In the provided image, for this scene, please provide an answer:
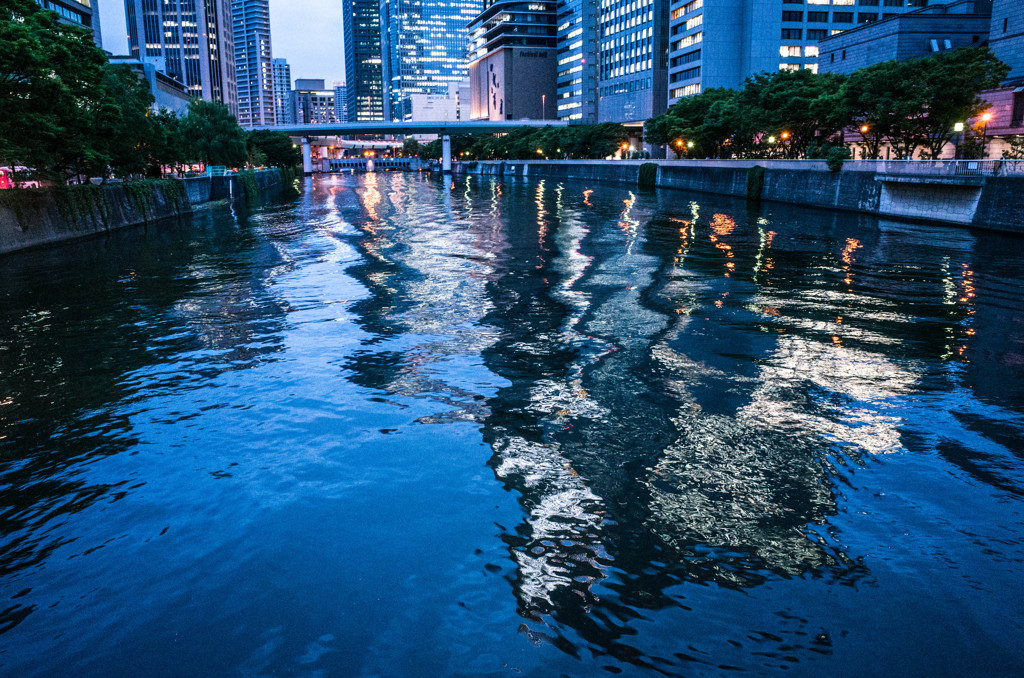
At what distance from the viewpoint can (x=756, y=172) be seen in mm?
73875

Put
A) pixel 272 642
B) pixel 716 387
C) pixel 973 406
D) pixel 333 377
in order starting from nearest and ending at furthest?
pixel 272 642
pixel 973 406
pixel 716 387
pixel 333 377

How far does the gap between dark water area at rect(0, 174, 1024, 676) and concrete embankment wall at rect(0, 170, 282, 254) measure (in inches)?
754

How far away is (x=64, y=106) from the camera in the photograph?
4278 centimetres

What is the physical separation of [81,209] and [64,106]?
879 centimetres

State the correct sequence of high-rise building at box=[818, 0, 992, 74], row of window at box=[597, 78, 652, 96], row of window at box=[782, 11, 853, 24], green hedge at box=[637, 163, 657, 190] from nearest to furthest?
1. high-rise building at box=[818, 0, 992, 74]
2. green hedge at box=[637, 163, 657, 190]
3. row of window at box=[782, 11, 853, 24]
4. row of window at box=[597, 78, 652, 96]

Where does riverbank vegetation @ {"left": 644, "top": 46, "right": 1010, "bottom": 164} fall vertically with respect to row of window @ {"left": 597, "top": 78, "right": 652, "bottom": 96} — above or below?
below

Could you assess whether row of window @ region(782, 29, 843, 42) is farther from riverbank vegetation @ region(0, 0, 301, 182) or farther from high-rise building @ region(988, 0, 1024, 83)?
riverbank vegetation @ region(0, 0, 301, 182)

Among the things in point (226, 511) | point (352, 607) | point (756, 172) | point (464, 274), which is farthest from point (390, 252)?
point (756, 172)

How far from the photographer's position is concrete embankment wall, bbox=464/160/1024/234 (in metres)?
43.9

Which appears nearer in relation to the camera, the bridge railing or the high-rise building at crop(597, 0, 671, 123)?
the bridge railing

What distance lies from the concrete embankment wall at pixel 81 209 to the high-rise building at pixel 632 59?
394 ft

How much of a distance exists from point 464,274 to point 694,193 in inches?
2605

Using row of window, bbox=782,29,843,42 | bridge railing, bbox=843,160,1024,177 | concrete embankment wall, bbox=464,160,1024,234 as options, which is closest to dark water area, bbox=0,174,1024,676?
bridge railing, bbox=843,160,1024,177

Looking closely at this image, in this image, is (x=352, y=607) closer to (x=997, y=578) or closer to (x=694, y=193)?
(x=997, y=578)
